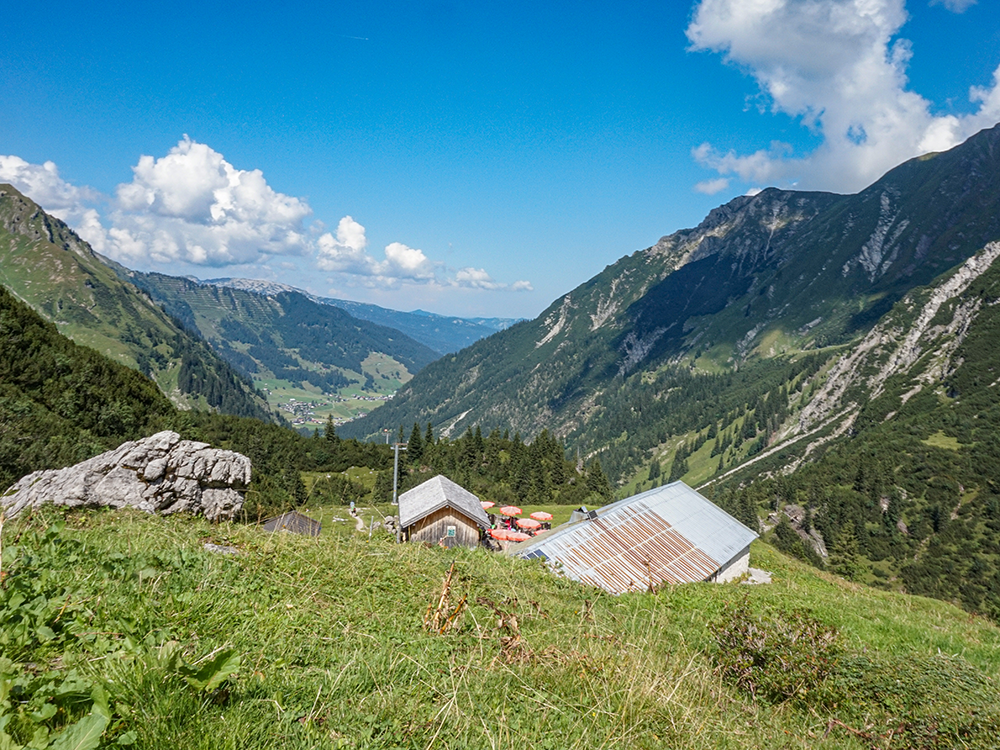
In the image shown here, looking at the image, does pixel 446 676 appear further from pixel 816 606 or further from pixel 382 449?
pixel 382 449

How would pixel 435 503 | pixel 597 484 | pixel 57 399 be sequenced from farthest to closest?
pixel 597 484
pixel 57 399
pixel 435 503

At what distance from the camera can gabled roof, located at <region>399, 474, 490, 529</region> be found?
33.3 m

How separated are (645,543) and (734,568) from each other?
779 cm

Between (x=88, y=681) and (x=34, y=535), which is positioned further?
(x=34, y=535)

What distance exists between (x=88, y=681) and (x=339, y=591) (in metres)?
4.17

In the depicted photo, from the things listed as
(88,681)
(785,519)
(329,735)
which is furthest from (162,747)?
(785,519)

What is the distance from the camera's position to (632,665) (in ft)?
19.3

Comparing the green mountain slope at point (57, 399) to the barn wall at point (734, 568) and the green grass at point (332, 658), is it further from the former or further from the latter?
the barn wall at point (734, 568)

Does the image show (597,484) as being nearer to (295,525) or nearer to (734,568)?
(734,568)

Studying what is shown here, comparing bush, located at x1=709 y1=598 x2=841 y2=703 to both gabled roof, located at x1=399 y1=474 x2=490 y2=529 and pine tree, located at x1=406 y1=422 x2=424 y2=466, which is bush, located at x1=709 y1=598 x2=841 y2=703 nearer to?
gabled roof, located at x1=399 y1=474 x2=490 y2=529

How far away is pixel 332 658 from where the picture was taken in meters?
5.04

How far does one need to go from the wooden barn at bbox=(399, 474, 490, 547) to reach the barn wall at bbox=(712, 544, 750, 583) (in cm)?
1522

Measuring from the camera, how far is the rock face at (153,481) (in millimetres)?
11750

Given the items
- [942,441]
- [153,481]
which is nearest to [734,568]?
[153,481]
